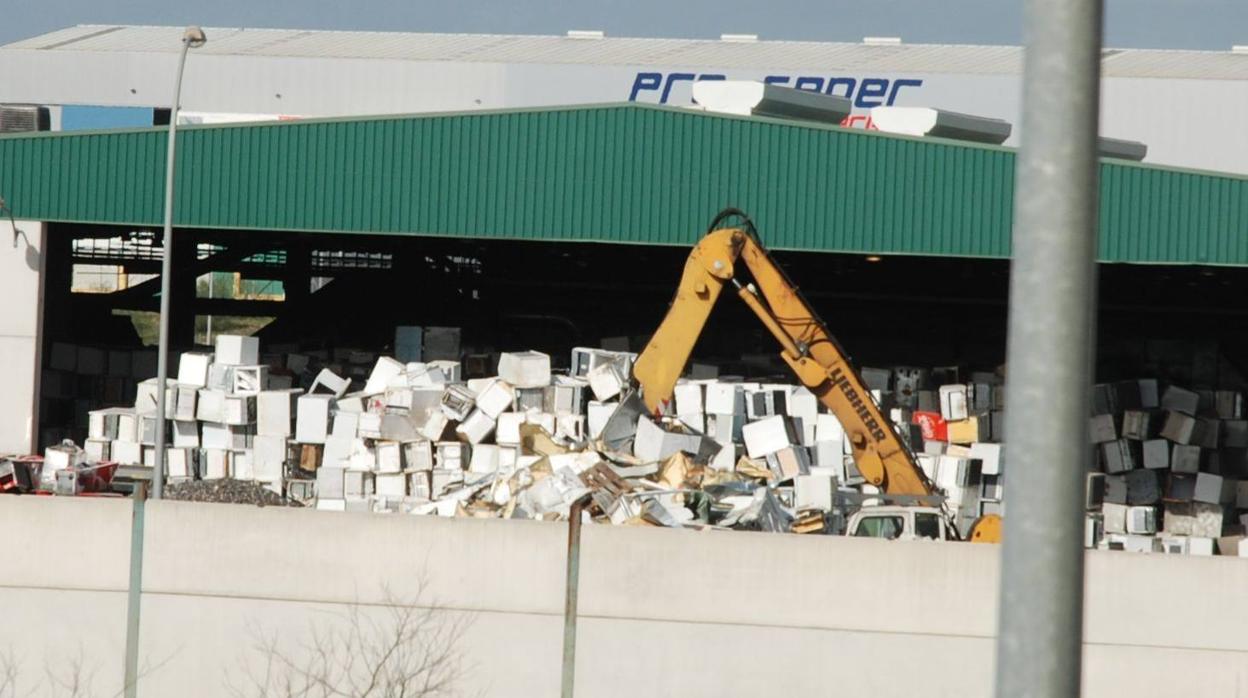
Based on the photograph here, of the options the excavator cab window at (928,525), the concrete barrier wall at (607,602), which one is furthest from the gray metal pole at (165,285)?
the excavator cab window at (928,525)

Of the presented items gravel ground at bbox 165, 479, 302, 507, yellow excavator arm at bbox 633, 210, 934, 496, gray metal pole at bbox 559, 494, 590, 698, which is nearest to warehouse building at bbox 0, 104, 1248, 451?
yellow excavator arm at bbox 633, 210, 934, 496

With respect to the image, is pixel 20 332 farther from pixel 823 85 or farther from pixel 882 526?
pixel 823 85

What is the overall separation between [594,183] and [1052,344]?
69.8 feet

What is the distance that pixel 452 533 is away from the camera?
47.2 feet

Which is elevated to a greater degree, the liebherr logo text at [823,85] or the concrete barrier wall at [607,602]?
the liebherr logo text at [823,85]

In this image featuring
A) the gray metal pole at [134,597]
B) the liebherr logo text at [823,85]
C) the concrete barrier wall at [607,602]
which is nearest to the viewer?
the concrete barrier wall at [607,602]

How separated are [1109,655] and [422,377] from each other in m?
15.6

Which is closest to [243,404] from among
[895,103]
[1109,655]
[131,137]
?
[131,137]

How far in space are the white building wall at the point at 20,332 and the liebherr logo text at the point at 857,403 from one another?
13394 mm

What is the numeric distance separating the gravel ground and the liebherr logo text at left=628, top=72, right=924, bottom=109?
19.9 meters

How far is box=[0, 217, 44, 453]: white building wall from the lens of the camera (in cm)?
2539

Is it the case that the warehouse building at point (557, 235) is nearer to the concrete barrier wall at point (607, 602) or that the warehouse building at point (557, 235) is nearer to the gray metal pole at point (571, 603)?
the concrete barrier wall at point (607, 602)

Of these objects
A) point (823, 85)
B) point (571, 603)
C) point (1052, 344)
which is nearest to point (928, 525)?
point (571, 603)

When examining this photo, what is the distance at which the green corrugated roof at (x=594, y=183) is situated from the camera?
23.8m
